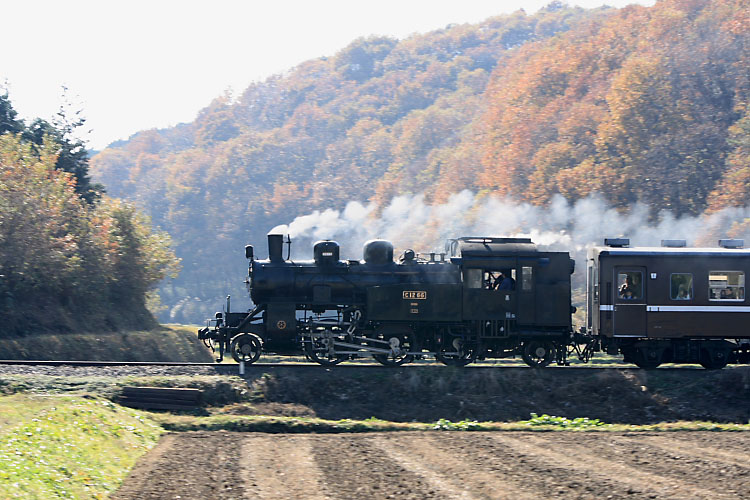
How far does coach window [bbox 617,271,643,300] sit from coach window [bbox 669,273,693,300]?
92 centimetres

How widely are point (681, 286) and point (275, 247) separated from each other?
12609mm

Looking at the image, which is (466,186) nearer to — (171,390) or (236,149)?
(236,149)

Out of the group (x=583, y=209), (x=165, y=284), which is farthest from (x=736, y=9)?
(x=165, y=284)

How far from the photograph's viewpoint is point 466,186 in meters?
99.8

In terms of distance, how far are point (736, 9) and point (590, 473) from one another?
63.6 metres

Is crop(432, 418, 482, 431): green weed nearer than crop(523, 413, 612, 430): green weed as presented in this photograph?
Yes

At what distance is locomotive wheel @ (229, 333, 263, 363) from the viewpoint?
26.1m

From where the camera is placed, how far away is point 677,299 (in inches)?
1008

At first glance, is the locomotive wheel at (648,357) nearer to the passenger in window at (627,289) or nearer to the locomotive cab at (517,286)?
the passenger in window at (627,289)

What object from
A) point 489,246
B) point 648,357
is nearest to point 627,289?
point 648,357

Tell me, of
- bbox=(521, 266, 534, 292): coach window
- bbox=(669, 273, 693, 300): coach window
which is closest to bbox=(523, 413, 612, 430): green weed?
bbox=(521, 266, 534, 292): coach window

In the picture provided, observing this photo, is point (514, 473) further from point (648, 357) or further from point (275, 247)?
point (275, 247)

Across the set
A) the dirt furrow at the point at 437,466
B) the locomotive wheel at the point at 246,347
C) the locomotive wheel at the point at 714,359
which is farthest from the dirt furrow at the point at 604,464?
the locomotive wheel at the point at 246,347

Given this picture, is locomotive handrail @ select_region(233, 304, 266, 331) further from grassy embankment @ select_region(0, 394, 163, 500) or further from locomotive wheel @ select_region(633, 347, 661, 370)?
locomotive wheel @ select_region(633, 347, 661, 370)
